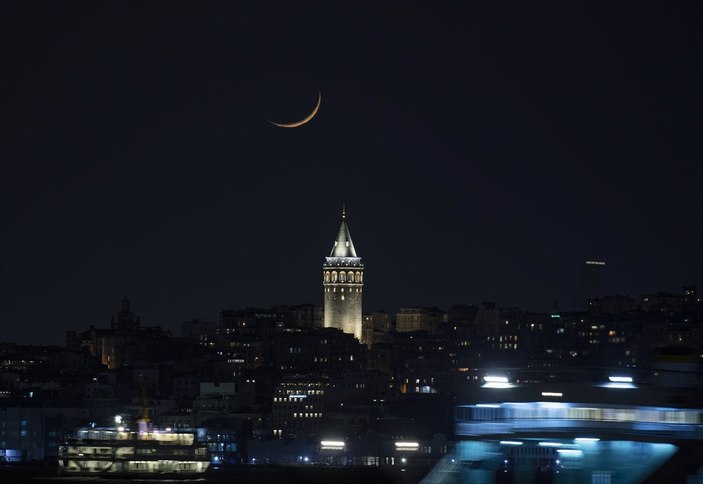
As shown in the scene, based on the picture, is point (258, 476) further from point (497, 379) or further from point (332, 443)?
point (332, 443)

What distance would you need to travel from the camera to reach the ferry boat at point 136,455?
4569 cm

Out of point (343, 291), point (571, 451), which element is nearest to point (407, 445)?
point (343, 291)

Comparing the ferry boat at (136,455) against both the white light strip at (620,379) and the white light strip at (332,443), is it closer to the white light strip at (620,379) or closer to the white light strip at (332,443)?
the white light strip at (332,443)

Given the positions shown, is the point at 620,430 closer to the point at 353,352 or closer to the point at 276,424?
the point at 276,424

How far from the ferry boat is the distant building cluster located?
8652 millimetres

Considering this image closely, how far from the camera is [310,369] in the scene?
292 ft

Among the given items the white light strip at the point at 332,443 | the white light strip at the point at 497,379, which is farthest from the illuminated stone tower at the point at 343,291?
the white light strip at the point at 497,379

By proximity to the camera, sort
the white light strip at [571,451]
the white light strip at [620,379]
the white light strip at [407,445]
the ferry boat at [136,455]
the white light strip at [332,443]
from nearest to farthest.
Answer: the white light strip at [571,451], the white light strip at [620,379], the ferry boat at [136,455], the white light strip at [407,445], the white light strip at [332,443]

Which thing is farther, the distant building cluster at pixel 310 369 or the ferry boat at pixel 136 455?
the distant building cluster at pixel 310 369

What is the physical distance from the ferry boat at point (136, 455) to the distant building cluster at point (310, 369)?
8.65 metres

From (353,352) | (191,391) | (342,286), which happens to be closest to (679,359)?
(191,391)

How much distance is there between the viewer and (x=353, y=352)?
90.5m

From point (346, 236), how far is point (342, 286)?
12.0 feet

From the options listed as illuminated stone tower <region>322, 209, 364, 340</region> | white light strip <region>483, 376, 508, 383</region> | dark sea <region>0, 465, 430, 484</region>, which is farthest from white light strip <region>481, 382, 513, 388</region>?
illuminated stone tower <region>322, 209, 364, 340</region>
